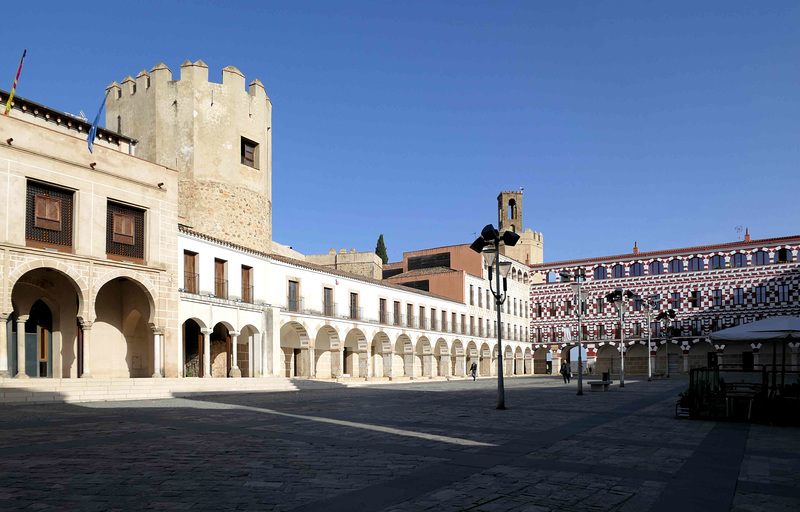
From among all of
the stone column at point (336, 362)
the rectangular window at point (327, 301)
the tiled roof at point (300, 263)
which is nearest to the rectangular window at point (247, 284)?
the tiled roof at point (300, 263)

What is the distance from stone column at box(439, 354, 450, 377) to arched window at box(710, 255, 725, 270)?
26735 millimetres

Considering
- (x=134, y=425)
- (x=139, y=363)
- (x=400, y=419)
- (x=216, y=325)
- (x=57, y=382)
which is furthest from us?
(x=216, y=325)

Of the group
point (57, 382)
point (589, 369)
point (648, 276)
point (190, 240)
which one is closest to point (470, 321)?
point (589, 369)

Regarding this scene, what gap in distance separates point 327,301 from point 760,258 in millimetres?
41134

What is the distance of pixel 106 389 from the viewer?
2078 cm

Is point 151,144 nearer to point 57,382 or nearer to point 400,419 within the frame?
point 57,382

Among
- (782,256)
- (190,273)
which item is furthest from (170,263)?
(782,256)

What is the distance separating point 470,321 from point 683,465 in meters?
51.2

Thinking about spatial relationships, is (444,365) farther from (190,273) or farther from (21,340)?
(21,340)

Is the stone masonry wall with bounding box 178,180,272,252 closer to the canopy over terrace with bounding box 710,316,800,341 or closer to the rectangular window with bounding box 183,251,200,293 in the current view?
the rectangular window with bounding box 183,251,200,293

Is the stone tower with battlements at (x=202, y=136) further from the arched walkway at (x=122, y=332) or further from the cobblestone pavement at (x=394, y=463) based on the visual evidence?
the cobblestone pavement at (x=394, y=463)

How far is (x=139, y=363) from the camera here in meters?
27.3

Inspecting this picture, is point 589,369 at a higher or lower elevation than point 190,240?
lower

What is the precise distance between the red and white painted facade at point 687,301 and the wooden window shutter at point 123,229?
46055 millimetres
